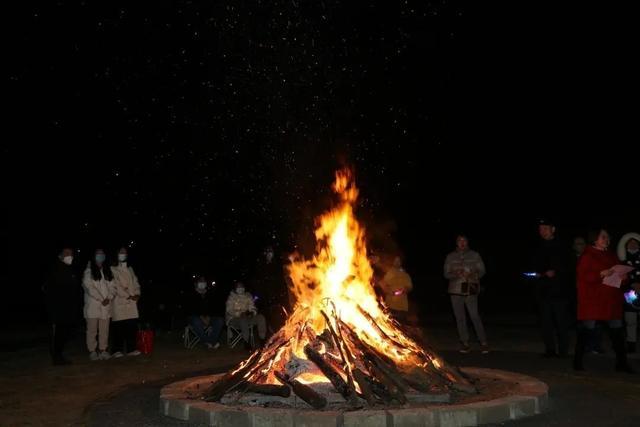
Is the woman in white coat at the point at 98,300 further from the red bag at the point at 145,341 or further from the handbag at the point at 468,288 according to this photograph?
the handbag at the point at 468,288

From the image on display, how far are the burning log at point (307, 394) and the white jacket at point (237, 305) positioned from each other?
22.5ft

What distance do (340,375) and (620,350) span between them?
4575 millimetres

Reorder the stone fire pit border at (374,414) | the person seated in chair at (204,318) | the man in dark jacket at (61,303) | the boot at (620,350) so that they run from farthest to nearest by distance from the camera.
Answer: the person seated in chair at (204,318), the man in dark jacket at (61,303), the boot at (620,350), the stone fire pit border at (374,414)

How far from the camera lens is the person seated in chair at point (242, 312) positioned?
14672mm

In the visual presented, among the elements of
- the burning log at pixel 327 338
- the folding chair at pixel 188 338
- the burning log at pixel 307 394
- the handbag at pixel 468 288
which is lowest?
the burning log at pixel 307 394

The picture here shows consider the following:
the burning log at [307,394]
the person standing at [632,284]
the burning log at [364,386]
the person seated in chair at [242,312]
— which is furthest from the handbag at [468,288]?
the burning log at [307,394]

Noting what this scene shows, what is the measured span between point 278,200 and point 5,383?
26.4m

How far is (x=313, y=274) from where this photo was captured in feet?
32.8

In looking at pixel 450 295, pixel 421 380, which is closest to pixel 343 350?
pixel 421 380

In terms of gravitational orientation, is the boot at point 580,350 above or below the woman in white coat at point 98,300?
below

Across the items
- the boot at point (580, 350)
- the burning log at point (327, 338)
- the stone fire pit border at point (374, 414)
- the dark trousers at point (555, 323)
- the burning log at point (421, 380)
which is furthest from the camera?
the dark trousers at point (555, 323)

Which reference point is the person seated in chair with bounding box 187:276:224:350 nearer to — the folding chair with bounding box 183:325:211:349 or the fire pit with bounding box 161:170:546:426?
the folding chair with bounding box 183:325:211:349

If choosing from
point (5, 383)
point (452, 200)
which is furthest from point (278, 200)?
point (5, 383)

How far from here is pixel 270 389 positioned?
786 centimetres
